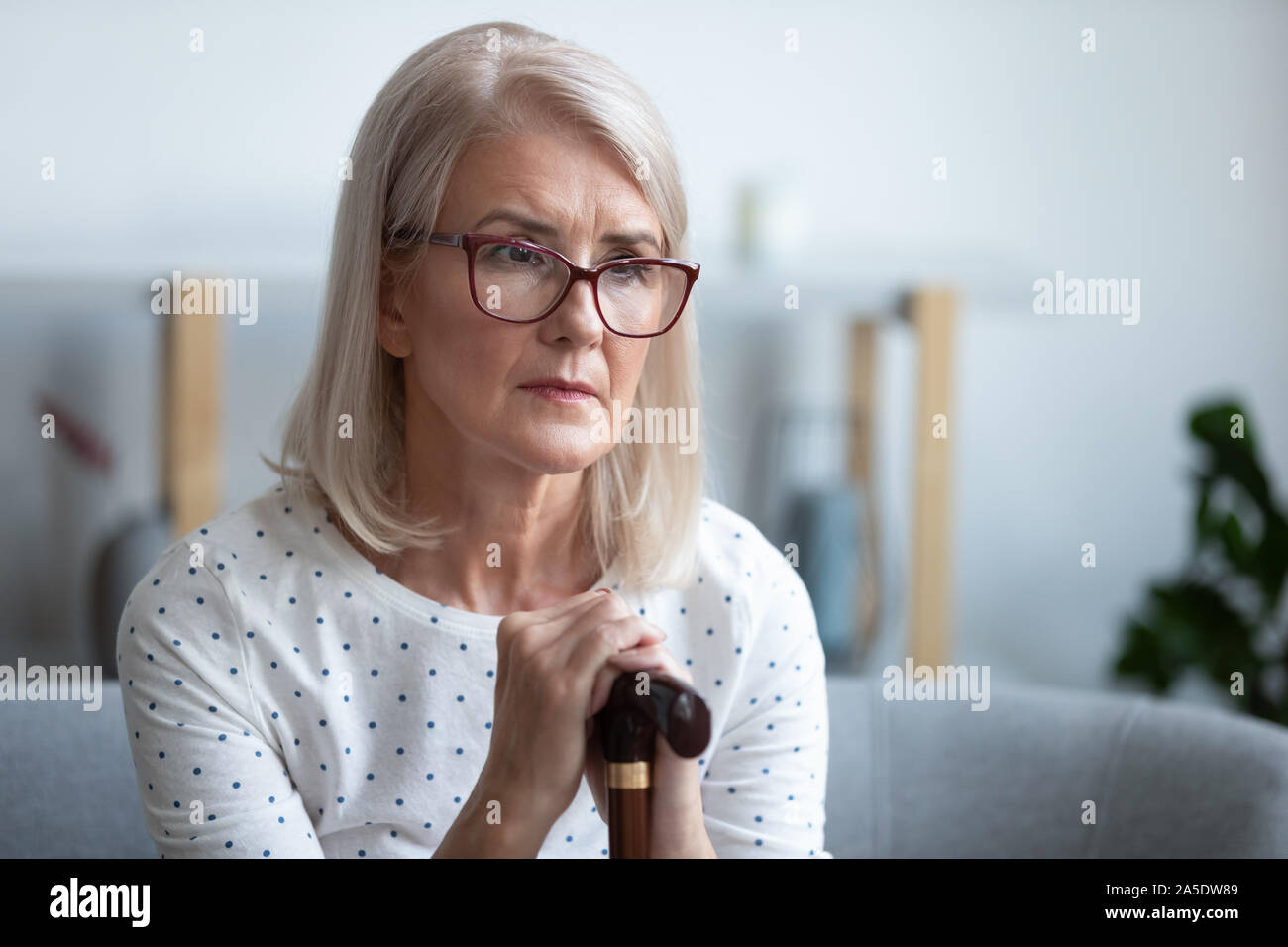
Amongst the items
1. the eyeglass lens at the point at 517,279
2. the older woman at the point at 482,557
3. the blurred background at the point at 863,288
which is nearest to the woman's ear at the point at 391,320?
the older woman at the point at 482,557

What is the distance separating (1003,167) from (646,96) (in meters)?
1.75

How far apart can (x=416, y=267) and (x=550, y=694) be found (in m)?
0.29

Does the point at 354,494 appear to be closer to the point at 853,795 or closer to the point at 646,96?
the point at 646,96

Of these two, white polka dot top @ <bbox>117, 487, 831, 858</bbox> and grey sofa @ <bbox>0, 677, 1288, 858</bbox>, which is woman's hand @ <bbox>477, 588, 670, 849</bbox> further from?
grey sofa @ <bbox>0, 677, 1288, 858</bbox>

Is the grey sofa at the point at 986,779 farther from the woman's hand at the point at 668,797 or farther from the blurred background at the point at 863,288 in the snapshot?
the blurred background at the point at 863,288

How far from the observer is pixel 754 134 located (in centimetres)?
227

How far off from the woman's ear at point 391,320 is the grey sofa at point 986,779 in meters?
0.43

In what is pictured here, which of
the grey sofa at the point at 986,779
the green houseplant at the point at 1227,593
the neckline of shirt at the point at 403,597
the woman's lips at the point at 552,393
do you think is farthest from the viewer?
the green houseplant at the point at 1227,593

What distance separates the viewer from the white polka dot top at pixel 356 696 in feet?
2.51

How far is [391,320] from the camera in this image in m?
0.81

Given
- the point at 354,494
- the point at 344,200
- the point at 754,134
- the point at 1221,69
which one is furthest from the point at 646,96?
the point at 1221,69

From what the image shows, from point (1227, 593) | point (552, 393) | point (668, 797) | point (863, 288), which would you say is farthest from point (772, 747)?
point (1227, 593)

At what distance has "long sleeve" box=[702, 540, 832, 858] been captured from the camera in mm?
874

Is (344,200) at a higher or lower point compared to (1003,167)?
lower
